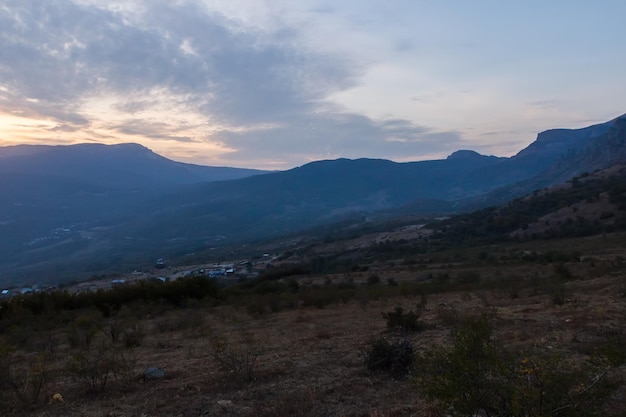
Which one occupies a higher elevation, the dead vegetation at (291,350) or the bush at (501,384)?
the bush at (501,384)

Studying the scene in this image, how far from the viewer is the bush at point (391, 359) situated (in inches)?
362

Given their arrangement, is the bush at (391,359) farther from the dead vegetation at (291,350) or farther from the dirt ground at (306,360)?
A: the dirt ground at (306,360)

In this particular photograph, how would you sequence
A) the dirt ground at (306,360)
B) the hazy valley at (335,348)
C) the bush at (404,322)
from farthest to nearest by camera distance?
the bush at (404,322)
the dirt ground at (306,360)
the hazy valley at (335,348)

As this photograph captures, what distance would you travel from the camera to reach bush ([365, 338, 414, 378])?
9188 mm

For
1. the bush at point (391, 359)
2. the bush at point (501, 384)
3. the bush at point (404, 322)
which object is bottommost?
the bush at point (404, 322)

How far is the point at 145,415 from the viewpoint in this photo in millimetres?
7742

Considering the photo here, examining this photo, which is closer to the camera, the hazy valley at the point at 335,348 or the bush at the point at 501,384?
the bush at the point at 501,384

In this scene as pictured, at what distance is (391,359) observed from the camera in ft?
30.7

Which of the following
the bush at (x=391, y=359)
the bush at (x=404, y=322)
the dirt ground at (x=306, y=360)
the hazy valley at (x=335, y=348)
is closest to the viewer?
the hazy valley at (x=335, y=348)

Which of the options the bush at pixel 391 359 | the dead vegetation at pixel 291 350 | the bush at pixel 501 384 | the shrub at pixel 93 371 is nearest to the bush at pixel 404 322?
the dead vegetation at pixel 291 350

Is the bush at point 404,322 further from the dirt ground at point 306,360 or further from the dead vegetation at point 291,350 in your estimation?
the dirt ground at point 306,360

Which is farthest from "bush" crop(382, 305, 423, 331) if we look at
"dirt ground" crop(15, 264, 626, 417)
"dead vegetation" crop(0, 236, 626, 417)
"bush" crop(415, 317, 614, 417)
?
"bush" crop(415, 317, 614, 417)

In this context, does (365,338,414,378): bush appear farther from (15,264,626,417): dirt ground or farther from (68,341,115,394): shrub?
(68,341,115,394): shrub

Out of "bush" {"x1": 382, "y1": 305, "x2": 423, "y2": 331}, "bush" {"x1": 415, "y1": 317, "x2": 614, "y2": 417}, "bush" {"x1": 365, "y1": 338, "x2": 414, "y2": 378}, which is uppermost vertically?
"bush" {"x1": 415, "y1": 317, "x2": 614, "y2": 417}
